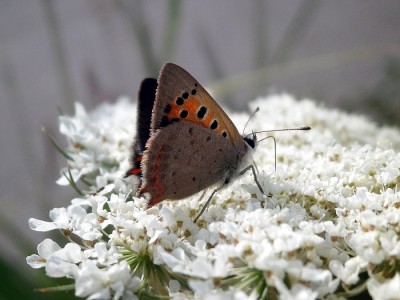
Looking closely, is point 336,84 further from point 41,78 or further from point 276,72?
point 41,78

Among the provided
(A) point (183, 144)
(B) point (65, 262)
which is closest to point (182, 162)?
(A) point (183, 144)

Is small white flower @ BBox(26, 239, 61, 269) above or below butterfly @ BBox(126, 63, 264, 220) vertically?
below

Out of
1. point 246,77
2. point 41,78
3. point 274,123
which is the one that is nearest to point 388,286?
point 274,123

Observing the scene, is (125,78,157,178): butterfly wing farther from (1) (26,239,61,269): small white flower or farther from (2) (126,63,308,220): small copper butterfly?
(1) (26,239,61,269): small white flower

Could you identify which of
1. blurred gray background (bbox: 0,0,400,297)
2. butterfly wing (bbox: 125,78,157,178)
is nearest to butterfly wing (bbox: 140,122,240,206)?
butterfly wing (bbox: 125,78,157,178)

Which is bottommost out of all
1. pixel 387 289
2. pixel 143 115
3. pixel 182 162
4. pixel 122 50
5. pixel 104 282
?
pixel 387 289

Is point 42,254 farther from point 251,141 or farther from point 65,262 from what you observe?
point 251,141
